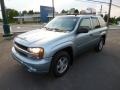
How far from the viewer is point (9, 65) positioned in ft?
15.1

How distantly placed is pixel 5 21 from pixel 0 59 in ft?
16.0

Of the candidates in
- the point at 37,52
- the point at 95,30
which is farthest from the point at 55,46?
the point at 95,30

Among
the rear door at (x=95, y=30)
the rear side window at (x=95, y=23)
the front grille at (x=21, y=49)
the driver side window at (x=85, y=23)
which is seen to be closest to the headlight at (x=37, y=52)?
the front grille at (x=21, y=49)

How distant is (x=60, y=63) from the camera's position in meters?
3.79

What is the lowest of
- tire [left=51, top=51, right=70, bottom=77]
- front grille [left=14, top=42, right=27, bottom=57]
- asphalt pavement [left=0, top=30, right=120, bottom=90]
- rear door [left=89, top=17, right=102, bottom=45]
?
asphalt pavement [left=0, top=30, right=120, bottom=90]

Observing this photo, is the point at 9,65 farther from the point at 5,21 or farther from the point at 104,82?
the point at 5,21

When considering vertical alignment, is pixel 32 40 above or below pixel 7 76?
above

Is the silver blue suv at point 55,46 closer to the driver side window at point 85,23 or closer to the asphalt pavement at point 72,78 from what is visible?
the driver side window at point 85,23

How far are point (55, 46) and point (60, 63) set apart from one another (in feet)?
2.29

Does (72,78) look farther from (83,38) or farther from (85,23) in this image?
(85,23)

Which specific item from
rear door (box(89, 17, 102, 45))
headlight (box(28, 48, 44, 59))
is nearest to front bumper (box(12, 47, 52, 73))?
headlight (box(28, 48, 44, 59))

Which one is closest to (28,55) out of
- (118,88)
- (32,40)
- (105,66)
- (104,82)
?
(32,40)

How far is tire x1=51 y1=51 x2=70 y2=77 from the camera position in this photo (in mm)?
3472

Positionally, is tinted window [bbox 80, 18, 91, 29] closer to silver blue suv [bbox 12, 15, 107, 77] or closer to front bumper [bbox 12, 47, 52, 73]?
silver blue suv [bbox 12, 15, 107, 77]
